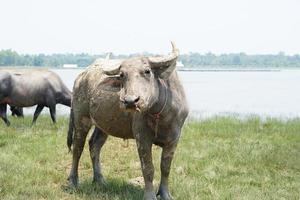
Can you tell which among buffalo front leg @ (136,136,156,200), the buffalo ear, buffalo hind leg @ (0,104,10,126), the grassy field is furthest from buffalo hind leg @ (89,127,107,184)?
buffalo hind leg @ (0,104,10,126)

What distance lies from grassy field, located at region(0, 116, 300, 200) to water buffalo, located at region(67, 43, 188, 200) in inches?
20.4

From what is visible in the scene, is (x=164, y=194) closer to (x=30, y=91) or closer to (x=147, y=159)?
(x=147, y=159)

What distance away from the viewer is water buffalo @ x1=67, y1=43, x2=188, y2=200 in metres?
5.04

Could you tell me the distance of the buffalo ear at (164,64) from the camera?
5.19 meters

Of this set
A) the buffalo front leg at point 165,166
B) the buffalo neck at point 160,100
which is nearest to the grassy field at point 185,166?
the buffalo front leg at point 165,166

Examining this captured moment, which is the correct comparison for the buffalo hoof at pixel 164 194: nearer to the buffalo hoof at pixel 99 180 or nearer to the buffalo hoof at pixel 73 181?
the buffalo hoof at pixel 99 180

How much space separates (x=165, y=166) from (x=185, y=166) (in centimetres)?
201

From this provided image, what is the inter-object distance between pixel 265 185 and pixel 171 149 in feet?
6.17

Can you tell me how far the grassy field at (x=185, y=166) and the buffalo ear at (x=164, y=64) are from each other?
6.29ft

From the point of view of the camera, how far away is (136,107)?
478 cm

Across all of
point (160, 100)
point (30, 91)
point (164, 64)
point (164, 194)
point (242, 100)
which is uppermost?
point (164, 64)

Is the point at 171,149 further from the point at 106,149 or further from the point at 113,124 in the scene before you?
the point at 106,149

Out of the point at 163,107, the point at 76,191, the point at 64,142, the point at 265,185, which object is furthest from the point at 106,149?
the point at 163,107

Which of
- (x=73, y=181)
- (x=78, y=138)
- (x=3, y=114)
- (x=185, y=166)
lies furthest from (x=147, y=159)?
(x=3, y=114)
